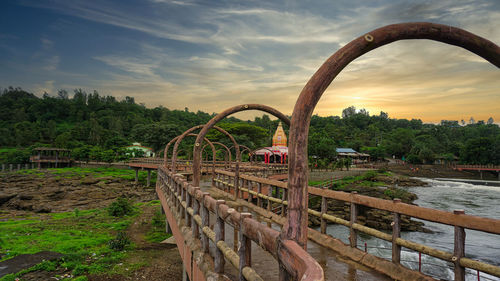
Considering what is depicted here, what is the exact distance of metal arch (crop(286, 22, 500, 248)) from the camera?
7.91 ft

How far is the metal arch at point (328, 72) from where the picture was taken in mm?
2410

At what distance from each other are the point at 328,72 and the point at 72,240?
15583 millimetres

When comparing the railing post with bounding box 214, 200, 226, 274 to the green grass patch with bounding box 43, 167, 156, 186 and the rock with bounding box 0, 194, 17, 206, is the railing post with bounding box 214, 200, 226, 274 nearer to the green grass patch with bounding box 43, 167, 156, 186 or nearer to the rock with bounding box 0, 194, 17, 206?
the rock with bounding box 0, 194, 17, 206

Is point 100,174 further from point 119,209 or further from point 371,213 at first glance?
point 371,213

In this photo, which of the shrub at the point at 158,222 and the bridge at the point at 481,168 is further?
the bridge at the point at 481,168

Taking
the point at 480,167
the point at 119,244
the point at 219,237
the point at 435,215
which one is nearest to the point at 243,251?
the point at 219,237

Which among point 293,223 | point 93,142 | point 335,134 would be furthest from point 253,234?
point 335,134

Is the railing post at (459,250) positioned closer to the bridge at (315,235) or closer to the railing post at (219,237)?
the bridge at (315,235)

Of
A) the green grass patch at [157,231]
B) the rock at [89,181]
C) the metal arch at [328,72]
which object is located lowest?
the green grass patch at [157,231]

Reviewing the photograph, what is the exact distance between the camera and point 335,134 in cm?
8075

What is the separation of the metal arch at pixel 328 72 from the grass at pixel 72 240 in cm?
999

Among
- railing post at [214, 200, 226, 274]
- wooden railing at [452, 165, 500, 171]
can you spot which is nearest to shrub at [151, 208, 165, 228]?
railing post at [214, 200, 226, 274]

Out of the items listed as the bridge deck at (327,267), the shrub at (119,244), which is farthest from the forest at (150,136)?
the bridge deck at (327,267)

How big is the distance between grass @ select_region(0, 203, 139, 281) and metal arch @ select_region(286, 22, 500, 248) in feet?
32.8
